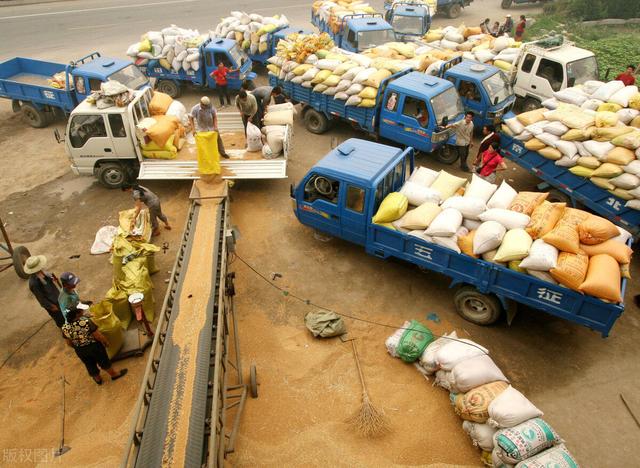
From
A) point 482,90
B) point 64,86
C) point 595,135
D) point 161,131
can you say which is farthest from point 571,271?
point 64,86

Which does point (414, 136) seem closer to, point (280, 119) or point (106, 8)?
point (280, 119)

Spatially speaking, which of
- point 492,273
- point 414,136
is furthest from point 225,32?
point 492,273

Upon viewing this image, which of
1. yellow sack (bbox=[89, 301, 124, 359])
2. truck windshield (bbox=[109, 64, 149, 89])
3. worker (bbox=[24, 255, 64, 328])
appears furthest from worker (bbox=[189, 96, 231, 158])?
yellow sack (bbox=[89, 301, 124, 359])

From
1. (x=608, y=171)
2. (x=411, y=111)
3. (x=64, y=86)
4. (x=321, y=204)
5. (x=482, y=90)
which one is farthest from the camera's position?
(x=64, y=86)

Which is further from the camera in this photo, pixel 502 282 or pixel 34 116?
pixel 34 116

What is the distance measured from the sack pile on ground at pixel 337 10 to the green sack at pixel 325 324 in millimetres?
12151

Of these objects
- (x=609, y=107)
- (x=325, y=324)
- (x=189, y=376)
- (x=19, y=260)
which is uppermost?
(x=609, y=107)

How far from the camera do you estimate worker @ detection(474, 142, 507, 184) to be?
8.86 metres

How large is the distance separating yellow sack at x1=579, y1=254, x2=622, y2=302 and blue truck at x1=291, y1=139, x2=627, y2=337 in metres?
0.16

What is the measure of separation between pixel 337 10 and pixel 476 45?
5.57 meters

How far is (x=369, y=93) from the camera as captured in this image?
34.2 ft

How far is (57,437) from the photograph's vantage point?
5410 millimetres

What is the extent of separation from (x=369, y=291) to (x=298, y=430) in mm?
2762

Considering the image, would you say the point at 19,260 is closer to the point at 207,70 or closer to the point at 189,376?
the point at 189,376
